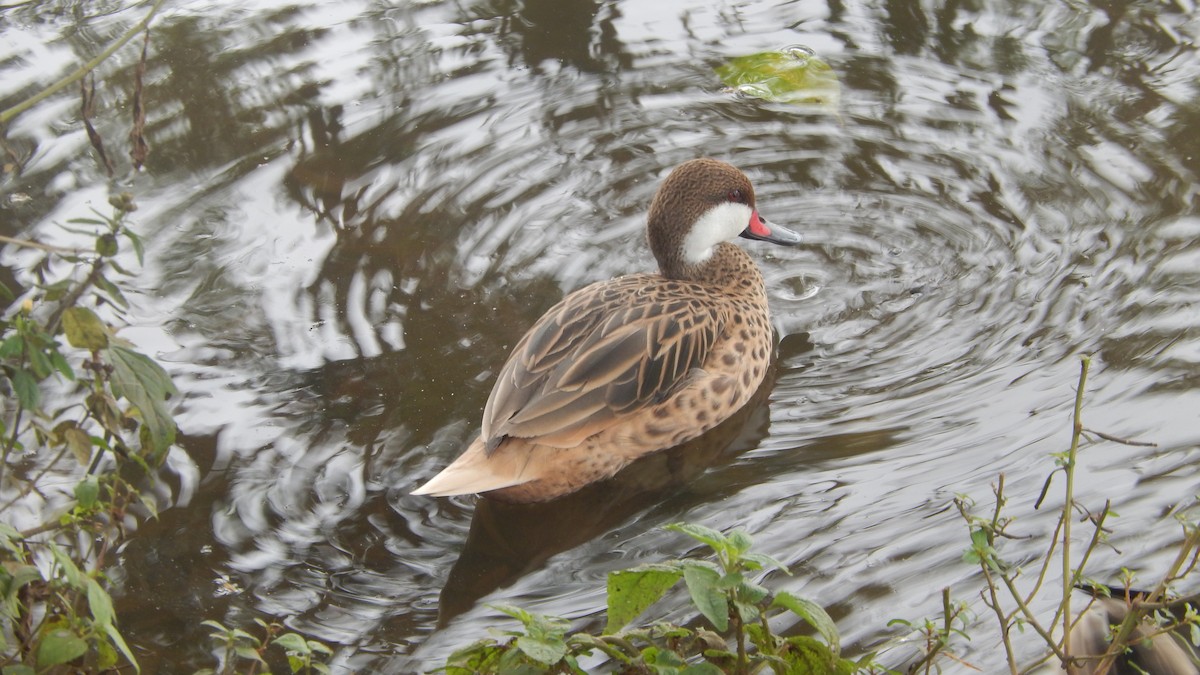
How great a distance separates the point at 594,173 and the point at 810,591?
288 centimetres

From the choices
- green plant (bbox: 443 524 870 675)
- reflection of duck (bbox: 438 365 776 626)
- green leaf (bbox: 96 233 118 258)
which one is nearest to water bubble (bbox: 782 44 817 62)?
reflection of duck (bbox: 438 365 776 626)

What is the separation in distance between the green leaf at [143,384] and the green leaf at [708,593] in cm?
114

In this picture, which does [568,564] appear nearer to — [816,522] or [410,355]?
[816,522]

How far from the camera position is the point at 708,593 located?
2648mm

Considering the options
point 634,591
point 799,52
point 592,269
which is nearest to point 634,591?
point 634,591

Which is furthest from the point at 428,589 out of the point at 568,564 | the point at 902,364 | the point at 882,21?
the point at 882,21

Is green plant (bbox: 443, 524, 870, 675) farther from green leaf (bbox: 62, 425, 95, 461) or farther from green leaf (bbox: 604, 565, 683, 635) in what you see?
green leaf (bbox: 62, 425, 95, 461)

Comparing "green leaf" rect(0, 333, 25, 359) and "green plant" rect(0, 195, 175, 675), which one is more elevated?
"green leaf" rect(0, 333, 25, 359)

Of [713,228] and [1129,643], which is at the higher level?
[1129,643]

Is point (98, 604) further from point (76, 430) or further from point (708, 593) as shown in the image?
point (708, 593)

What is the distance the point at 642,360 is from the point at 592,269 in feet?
3.00

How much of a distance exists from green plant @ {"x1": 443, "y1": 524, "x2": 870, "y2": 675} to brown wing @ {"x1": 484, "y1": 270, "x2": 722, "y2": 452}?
1.50m

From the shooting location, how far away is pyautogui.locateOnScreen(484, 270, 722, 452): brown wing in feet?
14.8

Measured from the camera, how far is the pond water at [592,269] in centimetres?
402
